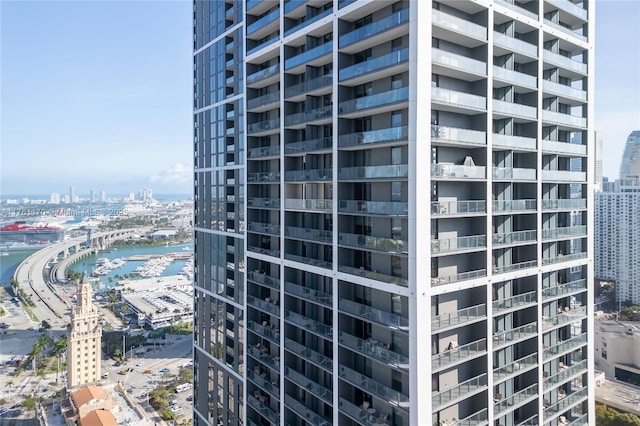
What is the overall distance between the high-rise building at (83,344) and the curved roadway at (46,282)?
3914 centimetres

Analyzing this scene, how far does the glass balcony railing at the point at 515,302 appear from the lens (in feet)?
60.8

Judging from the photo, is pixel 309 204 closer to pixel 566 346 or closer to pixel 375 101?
pixel 375 101

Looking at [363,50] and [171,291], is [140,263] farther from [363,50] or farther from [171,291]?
[363,50]

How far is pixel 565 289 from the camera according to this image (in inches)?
853

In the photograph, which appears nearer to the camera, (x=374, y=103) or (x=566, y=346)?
(x=374, y=103)

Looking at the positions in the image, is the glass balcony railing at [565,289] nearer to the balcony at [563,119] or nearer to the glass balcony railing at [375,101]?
the balcony at [563,119]

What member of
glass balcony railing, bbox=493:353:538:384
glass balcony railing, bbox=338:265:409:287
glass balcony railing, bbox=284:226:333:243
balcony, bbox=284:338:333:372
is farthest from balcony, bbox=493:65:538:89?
balcony, bbox=284:338:333:372

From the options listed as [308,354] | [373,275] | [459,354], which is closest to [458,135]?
[373,275]

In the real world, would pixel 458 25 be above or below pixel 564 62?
below

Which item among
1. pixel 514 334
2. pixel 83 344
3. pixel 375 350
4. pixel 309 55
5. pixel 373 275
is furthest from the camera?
pixel 83 344

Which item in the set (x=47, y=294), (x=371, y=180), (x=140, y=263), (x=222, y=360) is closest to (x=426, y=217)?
(x=371, y=180)

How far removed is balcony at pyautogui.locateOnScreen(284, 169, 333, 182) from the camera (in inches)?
795

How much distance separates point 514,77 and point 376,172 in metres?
7.97

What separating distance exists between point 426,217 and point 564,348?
41.0 ft
